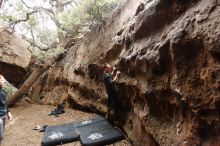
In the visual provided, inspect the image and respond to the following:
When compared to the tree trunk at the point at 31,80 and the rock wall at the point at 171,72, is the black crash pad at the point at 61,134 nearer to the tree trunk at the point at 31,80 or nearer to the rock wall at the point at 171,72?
the rock wall at the point at 171,72

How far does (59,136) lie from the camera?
6898mm

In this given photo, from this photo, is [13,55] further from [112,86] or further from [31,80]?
[112,86]

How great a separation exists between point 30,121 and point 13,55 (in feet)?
13.3

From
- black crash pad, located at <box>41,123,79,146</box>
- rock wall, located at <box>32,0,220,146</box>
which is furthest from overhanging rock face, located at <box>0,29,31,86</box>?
rock wall, located at <box>32,0,220,146</box>

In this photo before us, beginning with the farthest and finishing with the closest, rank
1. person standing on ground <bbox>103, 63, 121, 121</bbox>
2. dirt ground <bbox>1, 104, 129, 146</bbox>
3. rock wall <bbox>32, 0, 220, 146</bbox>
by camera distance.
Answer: dirt ground <bbox>1, 104, 129, 146</bbox>, person standing on ground <bbox>103, 63, 121, 121</bbox>, rock wall <bbox>32, 0, 220, 146</bbox>

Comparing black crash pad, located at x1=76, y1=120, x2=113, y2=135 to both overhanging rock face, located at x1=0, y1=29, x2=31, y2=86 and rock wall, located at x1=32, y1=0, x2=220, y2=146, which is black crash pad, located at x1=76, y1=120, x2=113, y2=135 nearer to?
rock wall, located at x1=32, y1=0, x2=220, y2=146

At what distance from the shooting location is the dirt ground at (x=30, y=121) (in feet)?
24.2

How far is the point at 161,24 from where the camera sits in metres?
4.86

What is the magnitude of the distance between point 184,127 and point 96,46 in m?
5.78

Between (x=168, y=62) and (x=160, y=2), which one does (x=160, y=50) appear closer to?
(x=168, y=62)

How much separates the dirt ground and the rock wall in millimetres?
1414

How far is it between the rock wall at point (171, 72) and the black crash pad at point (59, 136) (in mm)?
1345

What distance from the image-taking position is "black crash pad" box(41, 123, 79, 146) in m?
6.68

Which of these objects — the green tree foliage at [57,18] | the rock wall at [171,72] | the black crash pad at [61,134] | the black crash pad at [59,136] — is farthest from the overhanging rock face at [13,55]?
the rock wall at [171,72]
